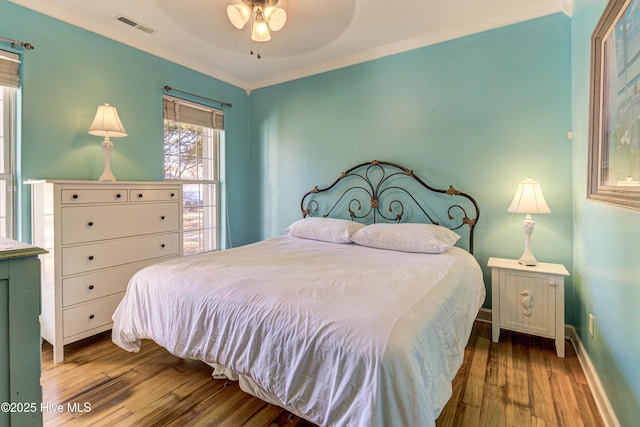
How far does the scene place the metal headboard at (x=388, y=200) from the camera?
2.78 meters

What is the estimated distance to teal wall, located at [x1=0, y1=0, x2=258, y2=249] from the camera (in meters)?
2.29

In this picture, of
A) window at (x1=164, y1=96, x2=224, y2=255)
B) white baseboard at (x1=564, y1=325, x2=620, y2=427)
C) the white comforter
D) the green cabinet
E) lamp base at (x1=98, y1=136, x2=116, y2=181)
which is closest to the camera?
the green cabinet

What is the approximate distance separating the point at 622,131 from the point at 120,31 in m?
3.63

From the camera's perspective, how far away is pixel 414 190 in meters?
2.99

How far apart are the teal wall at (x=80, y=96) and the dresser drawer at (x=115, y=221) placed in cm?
48

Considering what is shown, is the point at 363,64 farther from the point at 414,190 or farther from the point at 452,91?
the point at 414,190

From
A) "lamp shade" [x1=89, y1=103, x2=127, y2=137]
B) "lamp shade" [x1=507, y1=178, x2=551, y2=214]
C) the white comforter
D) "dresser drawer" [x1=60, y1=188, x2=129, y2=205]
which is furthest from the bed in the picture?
"lamp shade" [x1=89, y1=103, x2=127, y2=137]

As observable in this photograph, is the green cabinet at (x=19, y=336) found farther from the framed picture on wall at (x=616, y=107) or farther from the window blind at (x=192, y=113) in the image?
the window blind at (x=192, y=113)

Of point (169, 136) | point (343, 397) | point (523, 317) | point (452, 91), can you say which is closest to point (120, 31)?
point (169, 136)

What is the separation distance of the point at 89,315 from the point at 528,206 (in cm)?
336

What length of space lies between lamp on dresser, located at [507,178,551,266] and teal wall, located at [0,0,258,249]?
3.27 metres

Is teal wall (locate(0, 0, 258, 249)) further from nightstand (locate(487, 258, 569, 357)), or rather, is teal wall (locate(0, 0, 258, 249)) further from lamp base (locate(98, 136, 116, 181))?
nightstand (locate(487, 258, 569, 357))

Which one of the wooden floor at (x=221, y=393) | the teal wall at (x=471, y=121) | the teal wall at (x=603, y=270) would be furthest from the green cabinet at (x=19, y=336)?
the teal wall at (x=471, y=121)

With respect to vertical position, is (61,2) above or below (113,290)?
above
